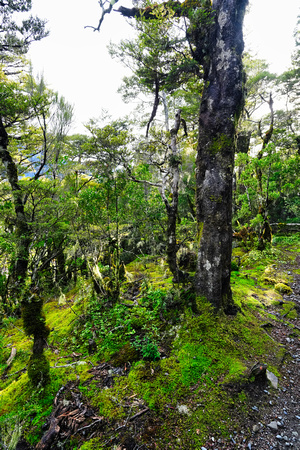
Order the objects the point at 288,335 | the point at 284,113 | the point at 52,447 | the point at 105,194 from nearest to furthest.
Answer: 1. the point at 52,447
2. the point at 288,335
3. the point at 105,194
4. the point at 284,113

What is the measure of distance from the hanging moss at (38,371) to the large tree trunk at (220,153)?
9.44 feet

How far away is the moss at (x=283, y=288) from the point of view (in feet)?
19.2

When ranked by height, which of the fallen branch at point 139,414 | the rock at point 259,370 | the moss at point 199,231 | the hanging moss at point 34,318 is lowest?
the fallen branch at point 139,414

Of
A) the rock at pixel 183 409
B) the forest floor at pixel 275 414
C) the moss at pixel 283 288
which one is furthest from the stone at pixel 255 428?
the moss at pixel 283 288

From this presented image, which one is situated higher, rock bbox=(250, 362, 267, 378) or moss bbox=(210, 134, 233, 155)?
moss bbox=(210, 134, 233, 155)

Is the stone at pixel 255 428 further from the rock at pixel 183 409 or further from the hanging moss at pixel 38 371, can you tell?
the hanging moss at pixel 38 371

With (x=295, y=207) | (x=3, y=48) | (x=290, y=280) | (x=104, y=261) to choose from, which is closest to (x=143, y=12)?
(x=3, y=48)

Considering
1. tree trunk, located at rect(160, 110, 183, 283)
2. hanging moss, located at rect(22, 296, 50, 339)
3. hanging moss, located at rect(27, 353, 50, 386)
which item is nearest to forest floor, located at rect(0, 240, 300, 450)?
hanging moss, located at rect(27, 353, 50, 386)

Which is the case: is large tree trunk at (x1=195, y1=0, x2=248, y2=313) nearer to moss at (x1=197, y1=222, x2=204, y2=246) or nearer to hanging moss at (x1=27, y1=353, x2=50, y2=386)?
moss at (x1=197, y1=222, x2=204, y2=246)

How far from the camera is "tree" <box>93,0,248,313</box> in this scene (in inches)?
150

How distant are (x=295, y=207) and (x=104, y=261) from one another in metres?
15.7

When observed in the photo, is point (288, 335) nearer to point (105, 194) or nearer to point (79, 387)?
point (79, 387)

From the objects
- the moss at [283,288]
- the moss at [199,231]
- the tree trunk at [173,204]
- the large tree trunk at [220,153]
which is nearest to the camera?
the large tree trunk at [220,153]

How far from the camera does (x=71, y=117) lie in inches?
297
